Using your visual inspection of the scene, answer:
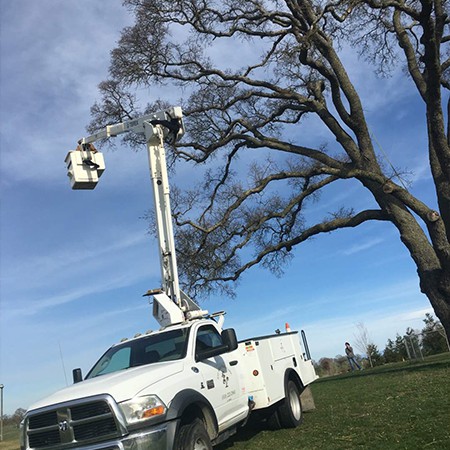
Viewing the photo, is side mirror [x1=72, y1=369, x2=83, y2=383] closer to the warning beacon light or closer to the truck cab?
the truck cab

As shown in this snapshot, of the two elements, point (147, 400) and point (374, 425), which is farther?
point (374, 425)

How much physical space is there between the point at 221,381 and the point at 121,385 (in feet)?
6.52

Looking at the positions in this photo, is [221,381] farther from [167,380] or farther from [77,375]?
[77,375]

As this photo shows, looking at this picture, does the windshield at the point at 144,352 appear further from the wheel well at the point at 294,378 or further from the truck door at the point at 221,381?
the wheel well at the point at 294,378

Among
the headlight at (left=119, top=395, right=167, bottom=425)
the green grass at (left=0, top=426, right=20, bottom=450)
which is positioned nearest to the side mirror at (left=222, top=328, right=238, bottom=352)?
the headlight at (left=119, top=395, right=167, bottom=425)

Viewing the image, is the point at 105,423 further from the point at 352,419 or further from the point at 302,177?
the point at 302,177

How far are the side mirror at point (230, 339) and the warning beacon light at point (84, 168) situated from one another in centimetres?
411

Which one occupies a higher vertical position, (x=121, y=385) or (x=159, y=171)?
(x=159, y=171)

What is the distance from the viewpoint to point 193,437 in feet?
19.3

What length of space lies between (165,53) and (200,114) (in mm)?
2381

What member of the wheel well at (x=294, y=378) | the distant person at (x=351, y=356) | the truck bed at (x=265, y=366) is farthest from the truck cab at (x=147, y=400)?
the distant person at (x=351, y=356)

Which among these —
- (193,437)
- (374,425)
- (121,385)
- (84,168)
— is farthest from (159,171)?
(374,425)

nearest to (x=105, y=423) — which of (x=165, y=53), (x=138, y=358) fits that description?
(x=138, y=358)

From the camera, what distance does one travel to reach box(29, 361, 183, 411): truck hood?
18.4 feet
